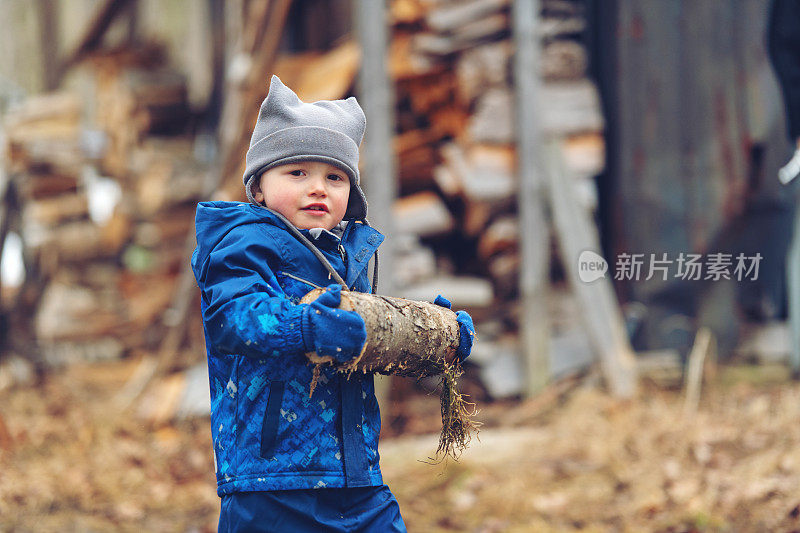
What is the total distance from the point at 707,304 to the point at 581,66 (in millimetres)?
1898

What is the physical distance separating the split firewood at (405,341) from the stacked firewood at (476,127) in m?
3.70

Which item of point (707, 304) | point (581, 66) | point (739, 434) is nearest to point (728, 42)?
point (581, 66)

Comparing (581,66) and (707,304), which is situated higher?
(581,66)

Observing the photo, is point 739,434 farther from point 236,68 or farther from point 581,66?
point 236,68

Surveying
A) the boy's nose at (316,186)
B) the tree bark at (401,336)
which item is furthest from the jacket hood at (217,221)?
the tree bark at (401,336)

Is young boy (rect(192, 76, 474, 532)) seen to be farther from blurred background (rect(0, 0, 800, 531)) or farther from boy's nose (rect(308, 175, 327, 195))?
blurred background (rect(0, 0, 800, 531))

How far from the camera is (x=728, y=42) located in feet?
18.6

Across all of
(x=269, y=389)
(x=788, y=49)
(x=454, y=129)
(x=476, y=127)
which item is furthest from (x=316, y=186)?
(x=454, y=129)

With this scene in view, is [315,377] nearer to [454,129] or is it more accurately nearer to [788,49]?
[788,49]

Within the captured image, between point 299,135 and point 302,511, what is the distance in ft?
2.80

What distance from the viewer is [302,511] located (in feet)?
6.19

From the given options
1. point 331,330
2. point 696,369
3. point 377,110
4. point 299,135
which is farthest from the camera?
point 377,110

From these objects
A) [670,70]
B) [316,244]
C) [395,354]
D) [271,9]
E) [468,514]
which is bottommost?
[468,514]

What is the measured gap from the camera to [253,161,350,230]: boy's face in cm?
198
